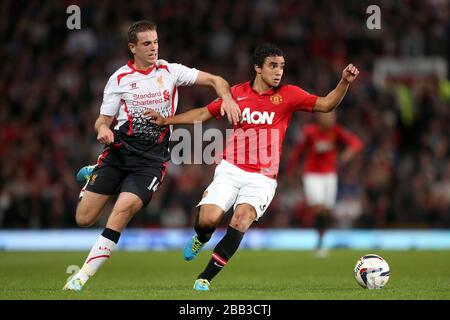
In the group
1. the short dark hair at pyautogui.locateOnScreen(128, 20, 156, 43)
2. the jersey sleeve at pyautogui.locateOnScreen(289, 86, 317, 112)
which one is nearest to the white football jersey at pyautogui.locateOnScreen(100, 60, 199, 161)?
the short dark hair at pyautogui.locateOnScreen(128, 20, 156, 43)

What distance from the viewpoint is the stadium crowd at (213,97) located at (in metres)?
19.0

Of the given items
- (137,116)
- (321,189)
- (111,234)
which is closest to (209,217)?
(111,234)

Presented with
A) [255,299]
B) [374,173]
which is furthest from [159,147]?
[374,173]

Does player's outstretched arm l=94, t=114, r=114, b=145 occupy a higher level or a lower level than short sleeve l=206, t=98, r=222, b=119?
lower

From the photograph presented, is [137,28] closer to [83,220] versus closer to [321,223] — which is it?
[83,220]

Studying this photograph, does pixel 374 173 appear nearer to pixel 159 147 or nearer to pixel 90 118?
pixel 90 118

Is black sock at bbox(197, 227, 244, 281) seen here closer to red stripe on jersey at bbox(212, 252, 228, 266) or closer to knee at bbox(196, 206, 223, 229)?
red stripe on jersey at bbox(212, 252, 228, 266)

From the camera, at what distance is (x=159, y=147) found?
9.64 metres

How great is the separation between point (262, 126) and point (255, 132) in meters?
0.10

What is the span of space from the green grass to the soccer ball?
12cm

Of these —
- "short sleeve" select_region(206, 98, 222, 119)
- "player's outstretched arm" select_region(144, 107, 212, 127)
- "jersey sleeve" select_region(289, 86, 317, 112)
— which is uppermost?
"jersey sleeve" select_region(289, 86, 317, 112)

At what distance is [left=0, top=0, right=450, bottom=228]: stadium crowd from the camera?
19.0m

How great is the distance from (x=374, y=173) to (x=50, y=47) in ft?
27.8

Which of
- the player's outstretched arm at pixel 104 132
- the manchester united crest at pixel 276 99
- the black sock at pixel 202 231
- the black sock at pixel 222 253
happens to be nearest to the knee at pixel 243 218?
the black sock at pixel 222 253
